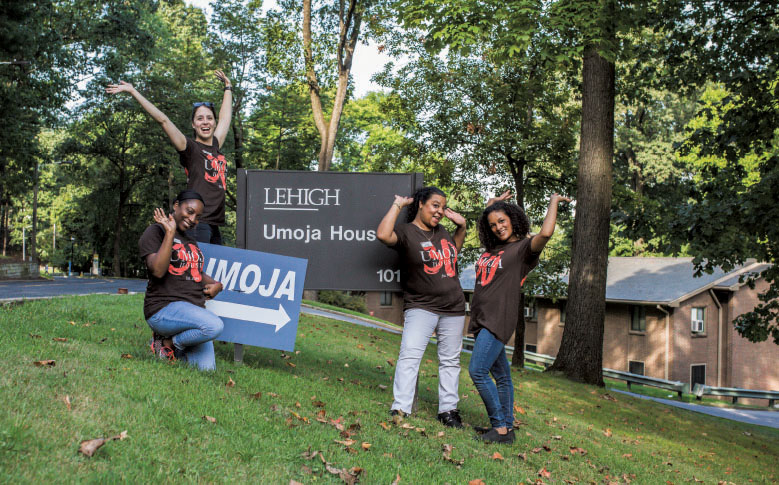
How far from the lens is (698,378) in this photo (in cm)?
3167

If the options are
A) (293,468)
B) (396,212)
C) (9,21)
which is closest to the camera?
(293,468)

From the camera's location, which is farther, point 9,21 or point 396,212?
point 9,21

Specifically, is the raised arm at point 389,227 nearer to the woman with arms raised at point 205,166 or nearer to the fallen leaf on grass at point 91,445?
the woman with arms raised at point 205,166

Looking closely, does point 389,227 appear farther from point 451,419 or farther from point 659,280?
point 659,280

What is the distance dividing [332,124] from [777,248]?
14.6 m

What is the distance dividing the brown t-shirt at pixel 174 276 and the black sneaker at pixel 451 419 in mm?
2355

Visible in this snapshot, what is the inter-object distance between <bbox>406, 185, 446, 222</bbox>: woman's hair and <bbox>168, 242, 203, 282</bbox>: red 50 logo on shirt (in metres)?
1.91

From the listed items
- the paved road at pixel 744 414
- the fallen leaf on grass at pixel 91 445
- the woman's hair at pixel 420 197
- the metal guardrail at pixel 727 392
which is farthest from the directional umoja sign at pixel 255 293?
the metal guardrail at pixel 727 392

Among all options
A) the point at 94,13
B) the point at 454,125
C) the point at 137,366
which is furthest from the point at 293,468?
the point at 94,13

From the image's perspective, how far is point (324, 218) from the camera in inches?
242

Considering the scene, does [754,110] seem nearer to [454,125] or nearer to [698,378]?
[454,125]

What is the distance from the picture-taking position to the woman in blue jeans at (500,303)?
5.40 meters

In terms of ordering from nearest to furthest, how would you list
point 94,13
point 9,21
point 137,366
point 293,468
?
point 293,468 → point 137,366 → point 9,21 → point 94,13

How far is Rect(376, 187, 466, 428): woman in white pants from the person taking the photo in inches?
218
